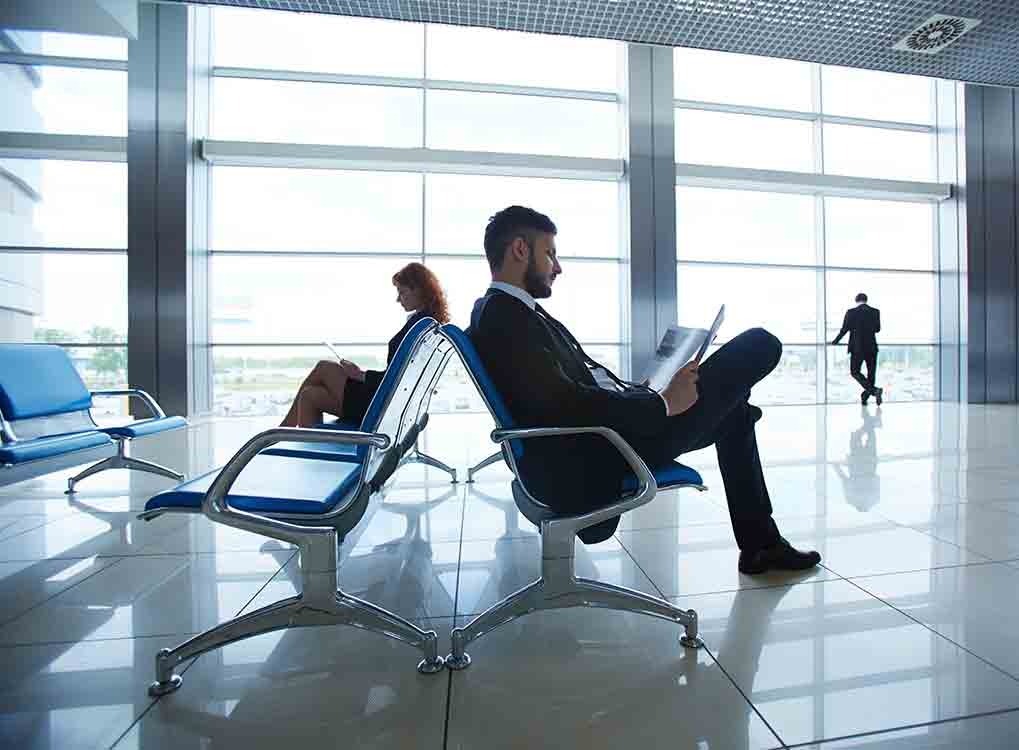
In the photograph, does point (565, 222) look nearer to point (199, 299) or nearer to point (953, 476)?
point (199, 299)

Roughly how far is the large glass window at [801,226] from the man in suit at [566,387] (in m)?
6.37

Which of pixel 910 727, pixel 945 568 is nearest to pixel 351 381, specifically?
pixel 910 727

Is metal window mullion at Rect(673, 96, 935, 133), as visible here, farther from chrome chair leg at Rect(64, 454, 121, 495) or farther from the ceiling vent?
chrome chair leg at Rect(64, 454, 121, 495)

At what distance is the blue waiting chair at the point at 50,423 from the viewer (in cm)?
193

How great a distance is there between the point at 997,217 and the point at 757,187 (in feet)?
12.7

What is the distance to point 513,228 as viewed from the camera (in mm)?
1403

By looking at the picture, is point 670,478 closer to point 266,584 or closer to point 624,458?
point 624,458

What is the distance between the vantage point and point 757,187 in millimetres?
7508

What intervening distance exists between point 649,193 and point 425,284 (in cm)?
538

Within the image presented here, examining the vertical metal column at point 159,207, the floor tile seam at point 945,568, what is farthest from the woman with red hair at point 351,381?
the vertical metal column at point 159,207

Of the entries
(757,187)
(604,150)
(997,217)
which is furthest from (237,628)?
(997,217)

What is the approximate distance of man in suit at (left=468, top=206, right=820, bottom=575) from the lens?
1206mm

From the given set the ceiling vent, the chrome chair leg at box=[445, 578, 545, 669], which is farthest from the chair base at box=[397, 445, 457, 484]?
the ceiling vent

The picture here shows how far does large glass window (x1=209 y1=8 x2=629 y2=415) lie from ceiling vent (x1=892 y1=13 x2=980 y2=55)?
12.6ft
